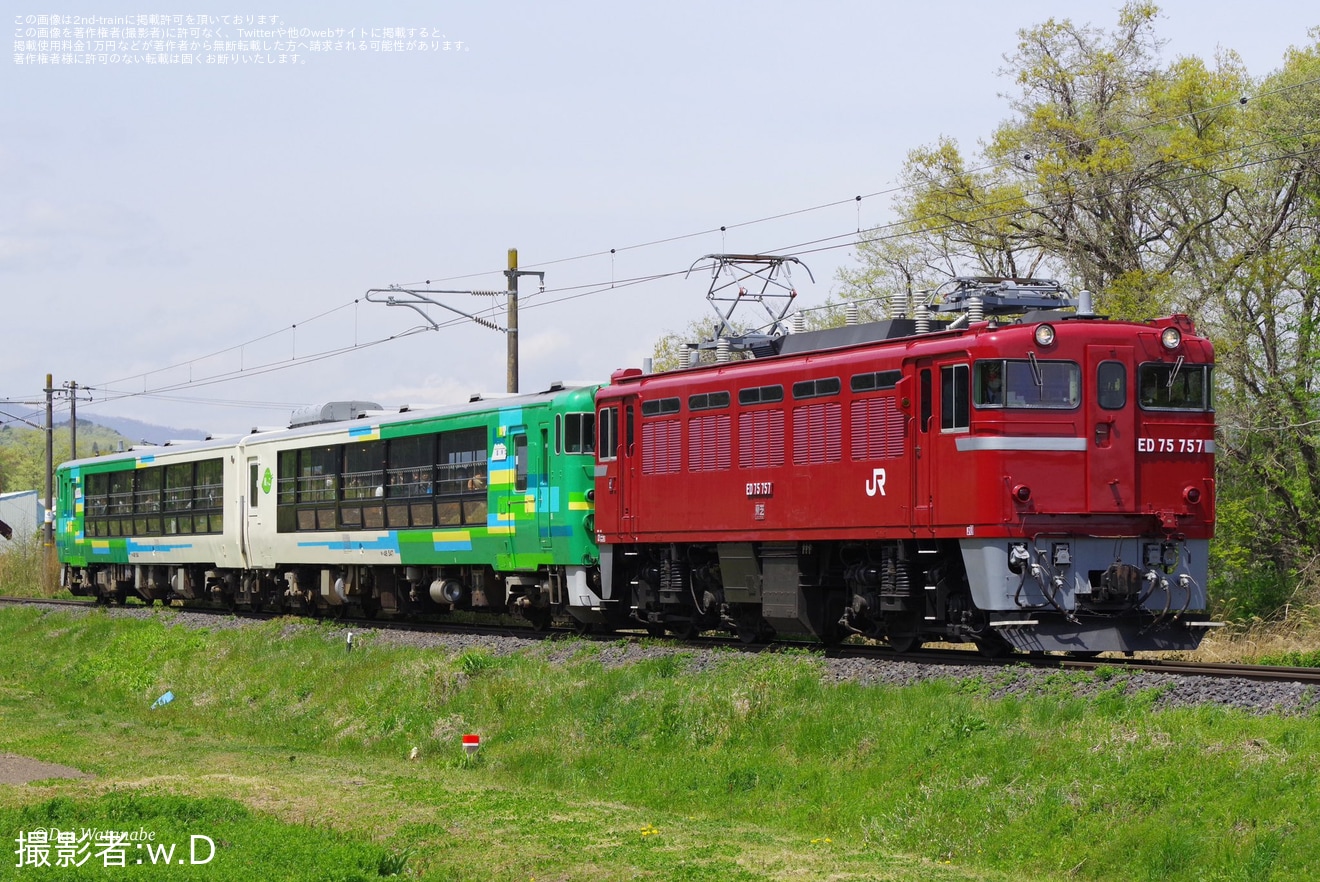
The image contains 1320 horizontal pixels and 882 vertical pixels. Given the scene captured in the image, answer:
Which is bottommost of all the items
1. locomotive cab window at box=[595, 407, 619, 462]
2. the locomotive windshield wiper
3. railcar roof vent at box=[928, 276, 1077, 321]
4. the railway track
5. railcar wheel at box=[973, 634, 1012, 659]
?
the railway track

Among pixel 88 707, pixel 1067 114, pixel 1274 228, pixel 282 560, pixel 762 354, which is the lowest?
pixel 88 707

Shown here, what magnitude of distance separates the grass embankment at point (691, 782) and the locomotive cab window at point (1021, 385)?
3.57 metres

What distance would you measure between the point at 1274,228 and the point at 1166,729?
22706 mm

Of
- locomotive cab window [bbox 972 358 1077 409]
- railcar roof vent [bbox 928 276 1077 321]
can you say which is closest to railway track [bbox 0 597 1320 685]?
locomotive cab window [bbox 972 358 1077 409]

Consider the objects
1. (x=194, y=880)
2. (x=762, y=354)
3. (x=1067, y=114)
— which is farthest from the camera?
(x=1067, y=114)

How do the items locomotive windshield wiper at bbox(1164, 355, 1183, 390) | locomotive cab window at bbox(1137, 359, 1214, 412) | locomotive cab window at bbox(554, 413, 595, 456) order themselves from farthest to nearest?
locomotive cab window at bbox(554, 413, 595, 456) < locomotive windshield wiper at bbox(1164, 355, 1183, 390) < locomotive cab window at bbox(1137, 359, 1214, 412)

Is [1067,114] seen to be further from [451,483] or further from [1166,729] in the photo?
[1166,729]

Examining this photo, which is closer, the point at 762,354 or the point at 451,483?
the point at 762,354

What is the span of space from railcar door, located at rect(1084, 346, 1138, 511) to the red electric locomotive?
0.07ft

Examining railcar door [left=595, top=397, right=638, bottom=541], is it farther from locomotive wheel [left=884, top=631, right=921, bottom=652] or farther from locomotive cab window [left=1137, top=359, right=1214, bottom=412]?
locomotive cab window [left=1137, top=359, right=1214, bottom=412]

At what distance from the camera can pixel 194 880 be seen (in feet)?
38.3

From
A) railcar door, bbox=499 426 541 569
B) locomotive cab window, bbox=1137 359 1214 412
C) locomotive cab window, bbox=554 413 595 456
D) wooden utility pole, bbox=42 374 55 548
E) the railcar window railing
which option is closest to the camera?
locomotive cab window, bbox=1137 359 1214 412

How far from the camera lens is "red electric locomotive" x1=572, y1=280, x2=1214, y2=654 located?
18.3 metres

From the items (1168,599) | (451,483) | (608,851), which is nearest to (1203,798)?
(608,851)
